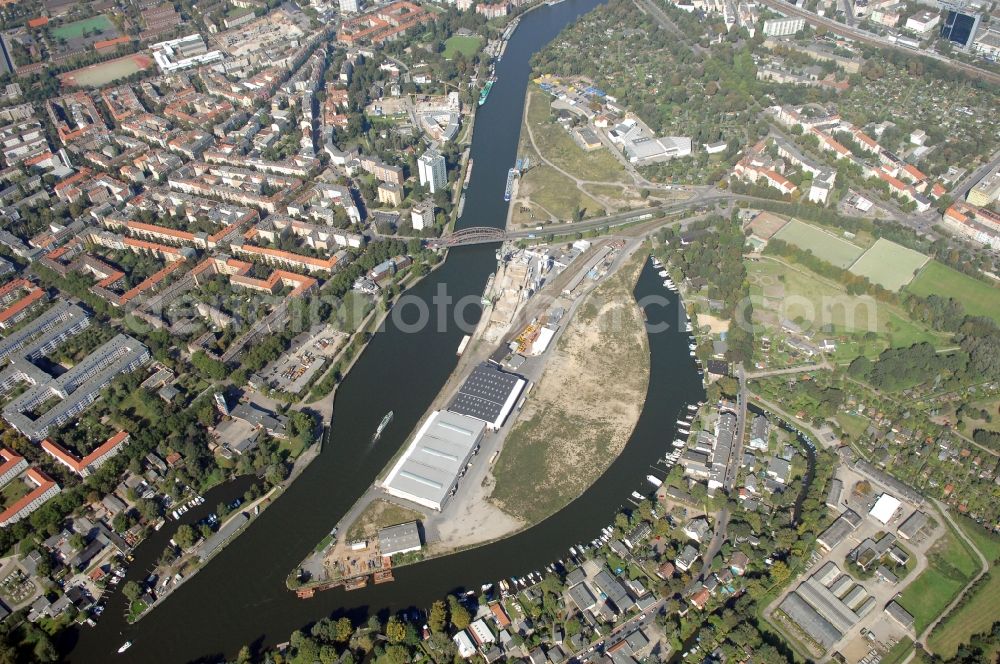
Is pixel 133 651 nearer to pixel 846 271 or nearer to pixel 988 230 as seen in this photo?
pixel 846 271

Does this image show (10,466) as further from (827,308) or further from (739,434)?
(827,308)

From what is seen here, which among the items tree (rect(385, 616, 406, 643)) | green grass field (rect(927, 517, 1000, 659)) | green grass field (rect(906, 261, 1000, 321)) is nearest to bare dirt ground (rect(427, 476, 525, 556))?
tree (rect(385, 616, 406, 643))

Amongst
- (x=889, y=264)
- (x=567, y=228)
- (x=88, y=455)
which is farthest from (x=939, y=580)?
(x=88, y=455)

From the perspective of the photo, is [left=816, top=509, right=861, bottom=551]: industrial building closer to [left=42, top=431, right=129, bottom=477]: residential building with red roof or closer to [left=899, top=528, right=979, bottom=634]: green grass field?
[left=899, top=528, right=979, bottom=634]: green grass field

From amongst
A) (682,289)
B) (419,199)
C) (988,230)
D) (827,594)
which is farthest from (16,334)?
(988,230)

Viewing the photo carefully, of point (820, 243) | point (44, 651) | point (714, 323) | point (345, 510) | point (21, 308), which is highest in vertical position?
point (820, 243)

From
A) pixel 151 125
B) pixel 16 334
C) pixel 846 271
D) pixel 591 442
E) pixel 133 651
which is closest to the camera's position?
pixel 133 651
